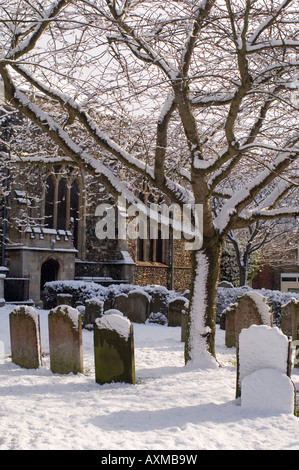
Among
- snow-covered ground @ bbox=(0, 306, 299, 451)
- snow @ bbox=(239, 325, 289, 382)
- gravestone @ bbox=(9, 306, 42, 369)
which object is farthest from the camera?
gravestone @ bbox=(9, 306, 42, 369)

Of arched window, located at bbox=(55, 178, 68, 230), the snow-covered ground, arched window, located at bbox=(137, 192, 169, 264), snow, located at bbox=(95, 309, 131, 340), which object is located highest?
arched window, located at bbox=(55, 178, 68, 230)

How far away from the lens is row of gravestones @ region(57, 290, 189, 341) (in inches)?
398

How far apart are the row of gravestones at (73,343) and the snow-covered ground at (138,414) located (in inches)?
5.4

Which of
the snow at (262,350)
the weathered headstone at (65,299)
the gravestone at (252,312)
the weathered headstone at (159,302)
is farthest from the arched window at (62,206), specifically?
the snow at (262,350)

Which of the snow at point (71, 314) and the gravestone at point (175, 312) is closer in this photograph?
the snow at point (71, 314)

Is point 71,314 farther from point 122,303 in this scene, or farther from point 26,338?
point 122,303

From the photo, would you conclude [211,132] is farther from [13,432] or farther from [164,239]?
[164,239]

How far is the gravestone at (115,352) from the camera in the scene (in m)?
5.49

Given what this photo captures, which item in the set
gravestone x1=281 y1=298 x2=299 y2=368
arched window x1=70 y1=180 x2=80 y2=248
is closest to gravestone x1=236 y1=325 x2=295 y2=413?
gravestone x1=281 y1=298 x2=299 y2=368

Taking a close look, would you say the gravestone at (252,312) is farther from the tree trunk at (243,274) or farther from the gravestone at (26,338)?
the tree trunk at (243,274)

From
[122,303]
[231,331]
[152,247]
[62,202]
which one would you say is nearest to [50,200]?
[62,202]

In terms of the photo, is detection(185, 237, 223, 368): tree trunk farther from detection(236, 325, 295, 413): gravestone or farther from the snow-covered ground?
detection(236, 325, 295, 413): gravestone

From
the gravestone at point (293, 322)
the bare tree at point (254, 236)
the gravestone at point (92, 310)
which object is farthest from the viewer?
the bare tree at point (254, 236)
